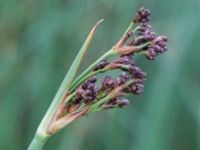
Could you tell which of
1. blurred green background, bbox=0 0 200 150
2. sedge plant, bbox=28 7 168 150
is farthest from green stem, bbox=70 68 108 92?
blurred green background, bbox=0 0 200 150

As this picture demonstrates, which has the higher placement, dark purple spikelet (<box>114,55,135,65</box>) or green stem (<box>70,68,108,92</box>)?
green stem (<box>70,68,108,92</box>)

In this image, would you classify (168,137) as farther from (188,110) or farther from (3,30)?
(3,30)

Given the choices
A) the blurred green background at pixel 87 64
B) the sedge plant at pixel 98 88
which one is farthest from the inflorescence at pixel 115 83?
the blurred green background at pixel 87 64

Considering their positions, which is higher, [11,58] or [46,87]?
[11,58]

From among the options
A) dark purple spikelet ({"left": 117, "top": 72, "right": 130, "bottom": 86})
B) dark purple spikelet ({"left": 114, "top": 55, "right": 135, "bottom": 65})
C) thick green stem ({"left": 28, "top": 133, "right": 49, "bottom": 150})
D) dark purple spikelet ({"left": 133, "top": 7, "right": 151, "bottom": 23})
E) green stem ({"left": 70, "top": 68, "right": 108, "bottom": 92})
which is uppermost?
dark purple spikelet ({"left": 133, "top": 7, "right": 151, "bottom": 23})

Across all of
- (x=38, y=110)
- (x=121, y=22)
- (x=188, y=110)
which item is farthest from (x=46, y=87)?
(x=188, y=110)

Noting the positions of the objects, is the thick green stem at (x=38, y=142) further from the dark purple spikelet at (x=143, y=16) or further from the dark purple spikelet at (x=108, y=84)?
the dark purple spikelet at (x=143, y=16)

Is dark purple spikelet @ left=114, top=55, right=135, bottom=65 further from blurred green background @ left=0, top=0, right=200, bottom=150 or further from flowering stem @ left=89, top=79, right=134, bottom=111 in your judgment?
blurred green background @ left=0, top=0, right=200, bottom=150

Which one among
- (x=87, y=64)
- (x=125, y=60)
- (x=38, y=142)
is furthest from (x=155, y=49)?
(x=87, y=64)
